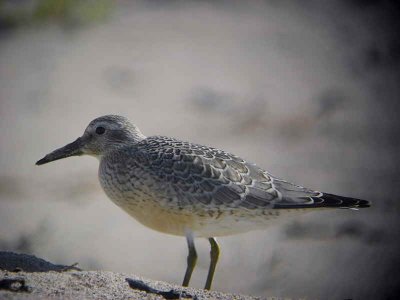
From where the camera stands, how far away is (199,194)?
6840 millimetres

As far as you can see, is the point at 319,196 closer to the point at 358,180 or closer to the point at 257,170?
the point at 257,170

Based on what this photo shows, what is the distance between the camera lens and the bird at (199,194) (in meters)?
6.82

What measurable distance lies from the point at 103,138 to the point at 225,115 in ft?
17.7

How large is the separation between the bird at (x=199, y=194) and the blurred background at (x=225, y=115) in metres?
1.19

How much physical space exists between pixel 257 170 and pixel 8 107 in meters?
6.76

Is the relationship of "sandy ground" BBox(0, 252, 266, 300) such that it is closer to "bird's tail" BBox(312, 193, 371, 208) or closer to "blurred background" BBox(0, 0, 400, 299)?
"bird's tail" BBox(312, 193, 371, 208)

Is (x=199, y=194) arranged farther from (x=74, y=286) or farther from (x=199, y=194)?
(x=74, y=286)

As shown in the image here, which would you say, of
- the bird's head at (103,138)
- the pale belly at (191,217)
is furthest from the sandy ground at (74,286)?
the bird's head at (103,138)

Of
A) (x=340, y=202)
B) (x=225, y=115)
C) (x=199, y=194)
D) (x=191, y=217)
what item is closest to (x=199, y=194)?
(x=199, y=194)

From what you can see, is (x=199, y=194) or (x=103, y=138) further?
(x=103, y=138)

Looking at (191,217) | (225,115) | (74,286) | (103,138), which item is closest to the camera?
(74,286)

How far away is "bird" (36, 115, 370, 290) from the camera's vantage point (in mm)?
6816

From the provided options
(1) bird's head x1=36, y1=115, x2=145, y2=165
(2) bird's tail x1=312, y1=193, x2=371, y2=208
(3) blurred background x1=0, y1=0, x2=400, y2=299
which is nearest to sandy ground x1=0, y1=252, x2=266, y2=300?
(2) bird's tail x1=312, y1=193, x2=371, y2=208

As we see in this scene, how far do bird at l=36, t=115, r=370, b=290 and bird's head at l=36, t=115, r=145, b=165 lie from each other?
304 mm
